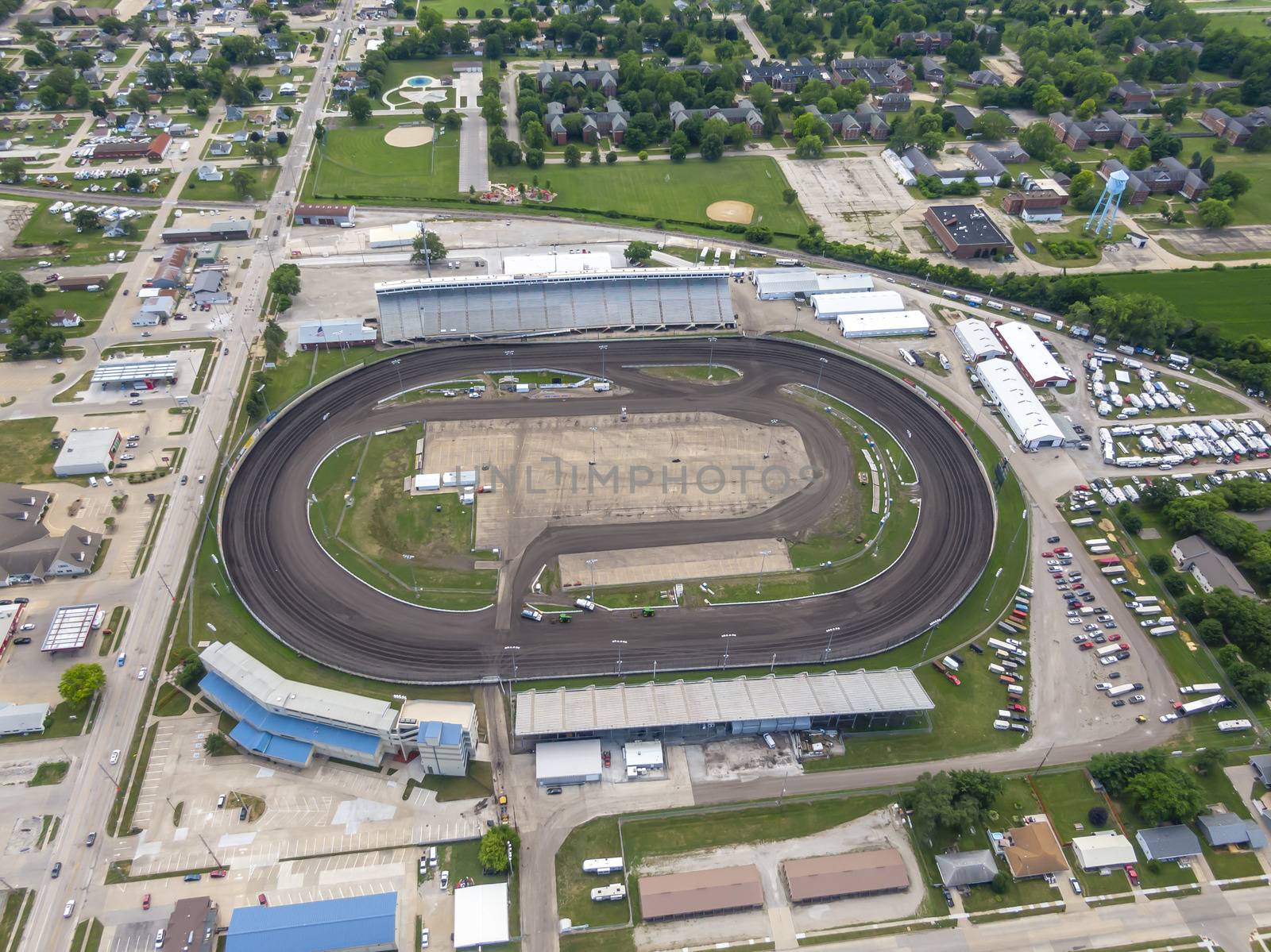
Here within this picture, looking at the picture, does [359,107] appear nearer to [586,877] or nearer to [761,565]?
[761,565]

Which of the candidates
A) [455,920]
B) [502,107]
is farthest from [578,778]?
[502,107]

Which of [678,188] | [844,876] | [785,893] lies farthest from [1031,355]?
[785,893]

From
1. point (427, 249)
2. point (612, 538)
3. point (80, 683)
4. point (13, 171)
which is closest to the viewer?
point (80, 683)

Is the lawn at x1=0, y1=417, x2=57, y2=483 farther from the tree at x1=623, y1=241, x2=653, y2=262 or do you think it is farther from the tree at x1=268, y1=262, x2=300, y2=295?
the tree at x1=623, y1=241, x2=653, y2=262

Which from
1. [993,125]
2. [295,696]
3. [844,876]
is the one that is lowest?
[844,876]

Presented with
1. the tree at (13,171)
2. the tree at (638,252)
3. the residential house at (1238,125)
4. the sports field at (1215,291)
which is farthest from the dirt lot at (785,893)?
the residential house at (1238,125)

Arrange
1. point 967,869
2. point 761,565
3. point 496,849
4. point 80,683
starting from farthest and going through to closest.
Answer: point 761,565, point 80,683, point 967,869, point 496,849
